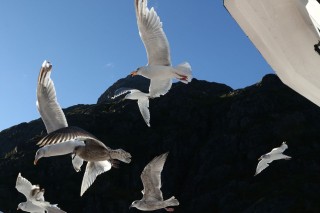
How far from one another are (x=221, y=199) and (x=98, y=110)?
7370 centimetres

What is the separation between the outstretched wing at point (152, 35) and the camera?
17.2m

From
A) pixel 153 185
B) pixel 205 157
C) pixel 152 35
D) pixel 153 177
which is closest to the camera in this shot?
pixel 152 35

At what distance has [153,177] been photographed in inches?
806

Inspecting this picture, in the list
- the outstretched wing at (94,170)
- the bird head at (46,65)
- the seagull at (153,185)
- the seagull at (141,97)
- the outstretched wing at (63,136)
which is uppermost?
the bird head at (46,65)

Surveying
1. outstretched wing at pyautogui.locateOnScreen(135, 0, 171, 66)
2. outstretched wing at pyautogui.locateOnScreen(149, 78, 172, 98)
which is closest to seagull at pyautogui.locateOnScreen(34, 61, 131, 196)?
outstretched wing at pyautogui.locateOnScreen(135, 0, 171, 66)

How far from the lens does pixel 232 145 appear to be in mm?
114500

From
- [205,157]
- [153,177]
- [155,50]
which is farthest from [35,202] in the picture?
[205,157]

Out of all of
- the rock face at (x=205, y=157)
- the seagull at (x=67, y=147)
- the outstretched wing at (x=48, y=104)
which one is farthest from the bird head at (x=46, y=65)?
the rock face at (x=205, y=157)

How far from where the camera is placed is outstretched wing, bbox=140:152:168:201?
1962cm

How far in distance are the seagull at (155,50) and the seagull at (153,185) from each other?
3549 millimetres

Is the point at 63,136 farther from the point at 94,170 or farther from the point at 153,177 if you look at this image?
the point at 153,177

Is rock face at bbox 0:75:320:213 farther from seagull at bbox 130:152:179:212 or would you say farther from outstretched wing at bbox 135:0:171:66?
outstretched wing at bbox 135:0:171:66

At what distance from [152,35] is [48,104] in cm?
494

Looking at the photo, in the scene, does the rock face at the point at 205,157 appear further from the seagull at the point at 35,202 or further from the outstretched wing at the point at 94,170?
the outstretched wing at the point at 94,170
